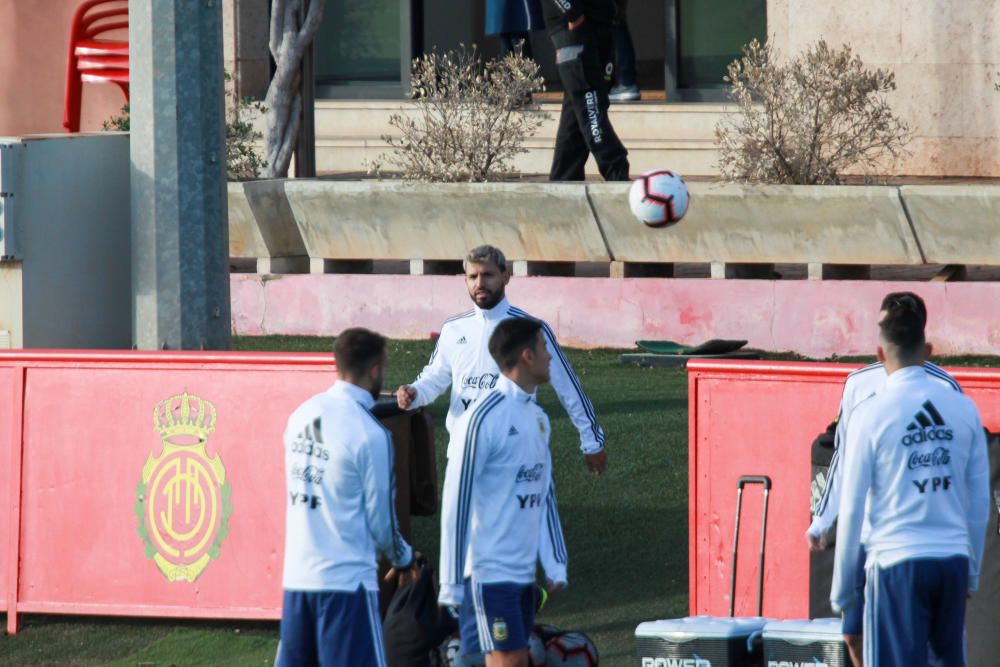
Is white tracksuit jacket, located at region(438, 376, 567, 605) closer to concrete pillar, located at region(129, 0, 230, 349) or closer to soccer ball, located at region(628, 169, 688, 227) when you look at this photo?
concrete pillar, located at region(129, 0, 230, 349)

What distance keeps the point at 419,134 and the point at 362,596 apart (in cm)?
916

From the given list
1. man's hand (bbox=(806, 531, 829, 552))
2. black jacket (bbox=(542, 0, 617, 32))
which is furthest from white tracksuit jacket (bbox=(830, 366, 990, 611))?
black jacket (bbox=(542, 0, 617, 32))

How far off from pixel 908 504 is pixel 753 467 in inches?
73.6

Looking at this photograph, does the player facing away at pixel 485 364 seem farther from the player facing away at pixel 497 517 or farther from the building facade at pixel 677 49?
the building facade at pixel 677 49

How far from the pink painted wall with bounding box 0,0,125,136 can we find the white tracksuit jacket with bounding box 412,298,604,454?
13.6m

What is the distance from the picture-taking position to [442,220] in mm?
14109

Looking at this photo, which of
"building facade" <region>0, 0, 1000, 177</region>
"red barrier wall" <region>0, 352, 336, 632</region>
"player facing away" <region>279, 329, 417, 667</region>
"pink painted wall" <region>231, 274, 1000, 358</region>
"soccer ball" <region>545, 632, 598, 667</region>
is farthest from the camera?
"building facade" <region>0, 0, 1000, 177</region>

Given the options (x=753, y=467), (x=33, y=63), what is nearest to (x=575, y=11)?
(x=753, y=467)

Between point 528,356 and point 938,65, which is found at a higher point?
point 938,65

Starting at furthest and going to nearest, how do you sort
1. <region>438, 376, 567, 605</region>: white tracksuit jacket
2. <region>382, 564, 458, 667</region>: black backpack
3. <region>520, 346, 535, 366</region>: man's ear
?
<region>382, 564, 458, 667</region>: black backpack → <region>520, 346, 535, 366</region>: man's ear → <region>438, 376, 567, 605</region>: white tracksuit jacket

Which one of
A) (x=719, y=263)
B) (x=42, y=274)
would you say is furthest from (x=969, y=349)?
(x=42, y=274)

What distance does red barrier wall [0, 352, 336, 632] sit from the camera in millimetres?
8445

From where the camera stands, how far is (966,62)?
16.3m

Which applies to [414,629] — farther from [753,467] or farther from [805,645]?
[753,467]
